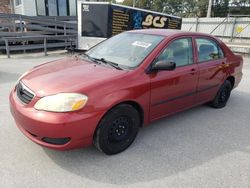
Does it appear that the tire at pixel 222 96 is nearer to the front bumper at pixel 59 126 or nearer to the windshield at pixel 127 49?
the windshield at pixel 127 49

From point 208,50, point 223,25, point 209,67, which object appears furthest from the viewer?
point 223,25

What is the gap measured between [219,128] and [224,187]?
1.58m

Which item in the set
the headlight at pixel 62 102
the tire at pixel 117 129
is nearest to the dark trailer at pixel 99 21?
the tire at pixel 117 129

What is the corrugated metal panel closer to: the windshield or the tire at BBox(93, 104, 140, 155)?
the windshield

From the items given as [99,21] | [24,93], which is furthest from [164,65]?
[99,21]

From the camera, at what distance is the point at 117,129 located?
312 cm

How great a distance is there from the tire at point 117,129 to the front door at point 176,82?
1.30 ft

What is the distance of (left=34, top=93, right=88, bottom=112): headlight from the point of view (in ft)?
8.60

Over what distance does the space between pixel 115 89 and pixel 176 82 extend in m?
1.18

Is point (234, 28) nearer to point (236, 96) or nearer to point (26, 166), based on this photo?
point (236, 96)

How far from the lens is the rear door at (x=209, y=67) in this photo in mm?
4172

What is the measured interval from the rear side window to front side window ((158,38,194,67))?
0.26 meters

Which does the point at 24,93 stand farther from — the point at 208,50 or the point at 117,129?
the point at 208,50

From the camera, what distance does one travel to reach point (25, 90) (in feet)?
9.82
